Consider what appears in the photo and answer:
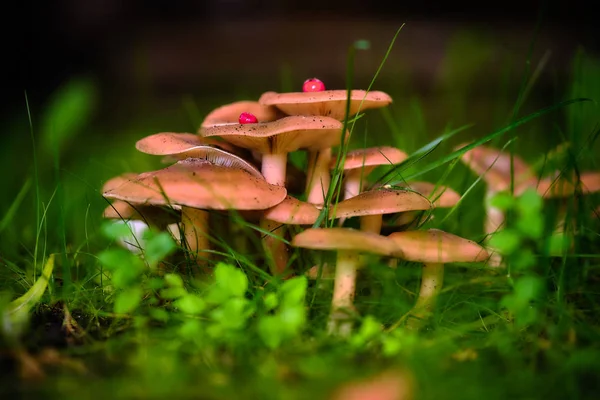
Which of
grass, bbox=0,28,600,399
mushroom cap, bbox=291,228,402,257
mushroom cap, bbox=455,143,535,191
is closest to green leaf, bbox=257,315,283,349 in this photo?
grass, bbox=0,28,600,399

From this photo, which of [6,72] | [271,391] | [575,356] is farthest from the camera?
[6,72]

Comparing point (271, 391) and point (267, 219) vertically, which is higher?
point (267, 219)

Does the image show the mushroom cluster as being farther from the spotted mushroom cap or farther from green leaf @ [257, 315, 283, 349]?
green leaf @ [257, 315, 283, 349]

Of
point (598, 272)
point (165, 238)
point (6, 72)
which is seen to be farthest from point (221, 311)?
point (6, 72)

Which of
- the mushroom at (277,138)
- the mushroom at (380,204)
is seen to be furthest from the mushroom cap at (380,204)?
the mushroom at (277,138)

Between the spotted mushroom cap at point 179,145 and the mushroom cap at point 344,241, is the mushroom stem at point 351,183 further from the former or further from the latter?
the mushroom cap at point 344,241

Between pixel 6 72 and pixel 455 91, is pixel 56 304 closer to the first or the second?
pixel 455 91

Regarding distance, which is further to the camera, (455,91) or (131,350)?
(455,91)
